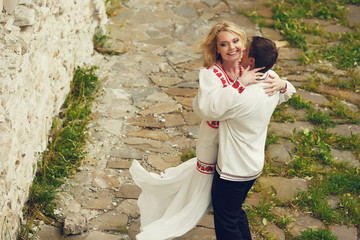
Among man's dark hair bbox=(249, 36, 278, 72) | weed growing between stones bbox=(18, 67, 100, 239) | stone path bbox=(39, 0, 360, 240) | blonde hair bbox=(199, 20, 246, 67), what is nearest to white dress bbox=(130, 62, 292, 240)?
blonde hair bbox=(199, 20, 246, 67)

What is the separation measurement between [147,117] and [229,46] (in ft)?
8.60

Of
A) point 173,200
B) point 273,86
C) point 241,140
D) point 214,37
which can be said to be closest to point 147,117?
point 173,200

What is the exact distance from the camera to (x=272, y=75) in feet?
11.0

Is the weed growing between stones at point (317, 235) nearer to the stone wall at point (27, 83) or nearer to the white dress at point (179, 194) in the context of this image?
the white dress at point (179, 194)

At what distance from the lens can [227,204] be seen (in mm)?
3404

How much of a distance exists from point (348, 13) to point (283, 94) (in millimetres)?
5622

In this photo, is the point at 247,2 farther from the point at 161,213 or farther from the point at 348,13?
the point at 161,213

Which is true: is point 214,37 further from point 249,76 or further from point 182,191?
point 182,191

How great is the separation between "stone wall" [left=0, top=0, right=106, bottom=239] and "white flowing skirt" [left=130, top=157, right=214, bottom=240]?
94 cm

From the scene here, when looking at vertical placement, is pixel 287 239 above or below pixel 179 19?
below

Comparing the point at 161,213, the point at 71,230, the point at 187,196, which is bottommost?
the point at 71,230

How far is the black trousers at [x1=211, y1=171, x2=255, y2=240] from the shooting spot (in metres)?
3.36

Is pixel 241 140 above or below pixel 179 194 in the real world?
above

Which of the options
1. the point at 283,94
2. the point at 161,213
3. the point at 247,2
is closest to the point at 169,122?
the point at 161,213
